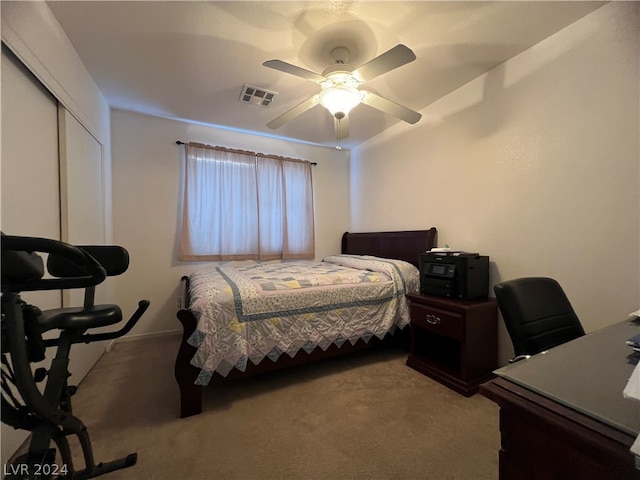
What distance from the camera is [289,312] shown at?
198cm

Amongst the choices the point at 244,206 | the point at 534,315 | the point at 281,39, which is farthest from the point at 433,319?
the point at 244,206

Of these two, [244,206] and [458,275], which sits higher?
[244,206]

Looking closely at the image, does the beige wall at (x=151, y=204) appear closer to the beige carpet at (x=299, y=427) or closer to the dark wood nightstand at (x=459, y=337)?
the beige carpet at (x=299, y=427)

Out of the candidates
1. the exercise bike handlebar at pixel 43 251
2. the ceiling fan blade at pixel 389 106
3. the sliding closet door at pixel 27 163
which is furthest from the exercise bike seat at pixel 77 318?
the ceiling fan blade at pixel 389 106

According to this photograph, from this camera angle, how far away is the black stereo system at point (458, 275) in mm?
2080

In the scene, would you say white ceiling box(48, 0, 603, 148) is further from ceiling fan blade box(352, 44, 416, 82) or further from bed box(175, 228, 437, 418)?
bed box(175, 228, 437, 418)

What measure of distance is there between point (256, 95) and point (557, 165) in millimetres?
2610

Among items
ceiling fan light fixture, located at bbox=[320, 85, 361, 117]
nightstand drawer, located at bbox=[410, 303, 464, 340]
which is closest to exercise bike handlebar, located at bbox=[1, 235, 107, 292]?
ceiling fan light fixture, located at bbox=[320, 85, 361, 117]

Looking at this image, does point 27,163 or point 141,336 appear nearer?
point 27,163

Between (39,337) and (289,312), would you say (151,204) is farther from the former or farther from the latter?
(39,337)

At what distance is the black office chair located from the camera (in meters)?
1.08

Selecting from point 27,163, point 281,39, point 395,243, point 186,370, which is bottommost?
point 186,370

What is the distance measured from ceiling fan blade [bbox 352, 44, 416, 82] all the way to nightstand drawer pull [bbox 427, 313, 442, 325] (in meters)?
1.80

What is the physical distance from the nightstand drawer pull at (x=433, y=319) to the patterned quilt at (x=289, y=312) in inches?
12.7
